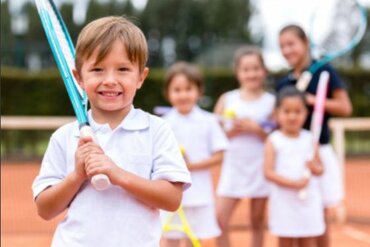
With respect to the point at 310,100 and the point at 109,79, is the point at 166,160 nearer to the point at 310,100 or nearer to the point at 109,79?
the point at 109,79

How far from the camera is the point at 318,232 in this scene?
165 inches

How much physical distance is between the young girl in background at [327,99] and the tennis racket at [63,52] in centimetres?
213

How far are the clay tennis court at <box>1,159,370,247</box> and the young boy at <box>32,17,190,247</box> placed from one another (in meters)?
4.14

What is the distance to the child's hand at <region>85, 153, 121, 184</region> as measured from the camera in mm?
1966

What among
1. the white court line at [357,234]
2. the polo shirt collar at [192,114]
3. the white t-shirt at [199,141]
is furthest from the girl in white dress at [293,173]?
the white court line at [357,234]

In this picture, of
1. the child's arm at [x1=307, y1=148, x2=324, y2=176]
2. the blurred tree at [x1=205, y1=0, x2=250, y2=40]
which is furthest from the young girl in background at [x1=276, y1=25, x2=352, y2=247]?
the blurred tree at [x1=205, y1=0, x2=250, y2=40]

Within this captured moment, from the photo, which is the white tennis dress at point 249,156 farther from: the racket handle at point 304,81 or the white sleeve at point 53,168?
the white sleeve at point 53,168

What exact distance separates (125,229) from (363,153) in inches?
649

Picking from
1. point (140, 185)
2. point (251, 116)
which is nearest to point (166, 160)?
point (140, 185)

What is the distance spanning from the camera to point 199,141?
4.29 meters

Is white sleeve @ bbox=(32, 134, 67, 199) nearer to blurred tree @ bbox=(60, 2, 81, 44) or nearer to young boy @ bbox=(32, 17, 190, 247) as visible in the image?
young boy @ bbox=(32, 17, 190, 247)

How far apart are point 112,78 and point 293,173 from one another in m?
2.33

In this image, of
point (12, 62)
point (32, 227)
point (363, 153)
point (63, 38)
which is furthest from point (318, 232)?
point (12, 62)

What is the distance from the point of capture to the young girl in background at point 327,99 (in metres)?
4.26
